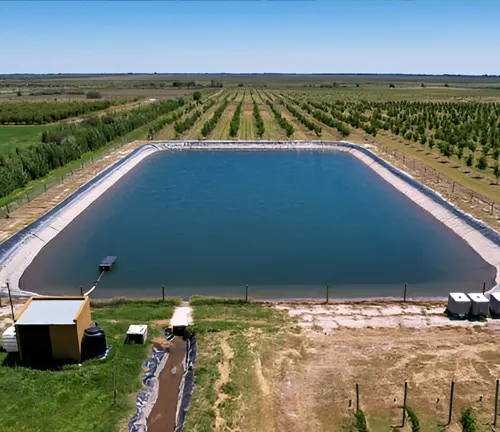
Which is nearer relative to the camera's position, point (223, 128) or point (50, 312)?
point (50, 312)

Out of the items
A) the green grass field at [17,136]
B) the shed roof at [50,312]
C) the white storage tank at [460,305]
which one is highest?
the green grass field at [17,136]

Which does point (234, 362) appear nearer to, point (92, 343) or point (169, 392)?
point (169, 392)

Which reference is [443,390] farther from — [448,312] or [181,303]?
[181,303]

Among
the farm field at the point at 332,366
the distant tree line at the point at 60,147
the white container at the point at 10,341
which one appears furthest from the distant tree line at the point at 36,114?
the white container at the point at 10,341

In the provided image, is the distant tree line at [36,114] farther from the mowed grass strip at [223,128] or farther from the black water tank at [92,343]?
the black water tank at [92,343]

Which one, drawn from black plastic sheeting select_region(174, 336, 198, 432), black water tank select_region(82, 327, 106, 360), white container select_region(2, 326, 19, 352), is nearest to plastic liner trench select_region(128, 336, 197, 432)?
black plastic sheeting select_region(174, 336, 198, 432)

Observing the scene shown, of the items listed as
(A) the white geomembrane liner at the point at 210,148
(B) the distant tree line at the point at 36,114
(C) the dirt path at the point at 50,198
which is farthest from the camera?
(B) the distant tree line at the point at 36,114

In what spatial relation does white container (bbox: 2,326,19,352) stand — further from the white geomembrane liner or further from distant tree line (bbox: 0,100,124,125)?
distant tree line (bbox: 0,100,124,125)

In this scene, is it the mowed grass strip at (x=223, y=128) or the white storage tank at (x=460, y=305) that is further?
the mowed grass strip at (x=223, y=128)

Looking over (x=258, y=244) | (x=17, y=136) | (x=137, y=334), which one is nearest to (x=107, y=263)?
(x=258, y=244)
